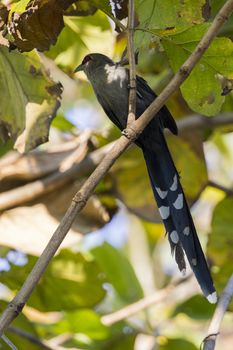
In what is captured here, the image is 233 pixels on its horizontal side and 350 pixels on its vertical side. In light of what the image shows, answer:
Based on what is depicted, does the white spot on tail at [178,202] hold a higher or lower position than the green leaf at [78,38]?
lower

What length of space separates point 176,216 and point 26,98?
0.46 metres

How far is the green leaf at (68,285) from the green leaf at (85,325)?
8 cm

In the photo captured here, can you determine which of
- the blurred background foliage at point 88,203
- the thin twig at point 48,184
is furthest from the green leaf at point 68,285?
the thin twig at point 48,184

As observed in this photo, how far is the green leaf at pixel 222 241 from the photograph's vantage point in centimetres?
240

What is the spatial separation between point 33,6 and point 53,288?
1.10 metres

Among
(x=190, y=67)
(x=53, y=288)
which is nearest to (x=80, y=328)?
(x=53, y=288)

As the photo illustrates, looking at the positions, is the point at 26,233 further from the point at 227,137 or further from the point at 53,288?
the point at 227,137

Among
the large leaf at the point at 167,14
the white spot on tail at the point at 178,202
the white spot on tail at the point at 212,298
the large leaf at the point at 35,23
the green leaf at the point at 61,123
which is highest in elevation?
the large leaf at the point at 35,23

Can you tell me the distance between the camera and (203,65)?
1689mm

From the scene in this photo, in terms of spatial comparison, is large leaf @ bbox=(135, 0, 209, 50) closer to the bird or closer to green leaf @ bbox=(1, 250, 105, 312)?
the bird

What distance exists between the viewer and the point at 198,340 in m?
3.56

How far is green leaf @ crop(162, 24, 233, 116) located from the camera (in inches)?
64.4

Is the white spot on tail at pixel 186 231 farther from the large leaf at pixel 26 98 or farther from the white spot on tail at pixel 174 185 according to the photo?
the large leaf at pixel 26 98

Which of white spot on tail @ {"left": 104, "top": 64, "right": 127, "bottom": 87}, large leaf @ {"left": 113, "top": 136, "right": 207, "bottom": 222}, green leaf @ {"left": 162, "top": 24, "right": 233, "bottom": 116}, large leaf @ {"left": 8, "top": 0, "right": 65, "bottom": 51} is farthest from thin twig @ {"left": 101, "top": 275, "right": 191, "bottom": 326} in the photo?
large leaf @ {"left": 8, "top": 0, "right": 65, "bottom": 51}
